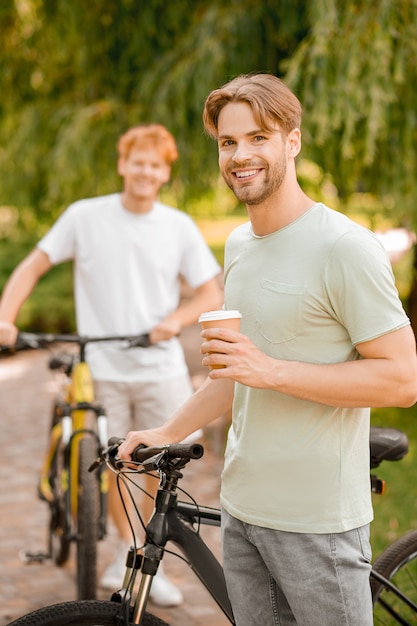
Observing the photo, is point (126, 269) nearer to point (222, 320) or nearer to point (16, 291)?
point (16, 291)

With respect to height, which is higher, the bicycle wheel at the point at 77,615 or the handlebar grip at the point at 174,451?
the handlebar grip at the point at 174,451

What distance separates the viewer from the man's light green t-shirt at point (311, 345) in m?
2.10

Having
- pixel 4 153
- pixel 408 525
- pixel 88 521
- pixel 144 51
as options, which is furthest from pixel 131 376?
pixel 4 153

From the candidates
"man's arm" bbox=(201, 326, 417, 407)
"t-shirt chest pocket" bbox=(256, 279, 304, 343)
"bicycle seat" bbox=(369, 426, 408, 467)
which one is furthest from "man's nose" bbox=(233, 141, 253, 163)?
"bicycle seat" bbox=(369, 426, 408, 467)

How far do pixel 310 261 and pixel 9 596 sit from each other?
119 inches

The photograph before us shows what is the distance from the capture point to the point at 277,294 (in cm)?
221

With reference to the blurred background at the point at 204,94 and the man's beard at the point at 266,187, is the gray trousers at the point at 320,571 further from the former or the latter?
the blurred background at the point at 204,94

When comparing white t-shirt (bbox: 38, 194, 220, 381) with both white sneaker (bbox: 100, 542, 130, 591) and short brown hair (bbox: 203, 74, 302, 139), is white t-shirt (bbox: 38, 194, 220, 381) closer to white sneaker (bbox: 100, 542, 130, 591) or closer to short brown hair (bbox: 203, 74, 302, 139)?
white sneaker (bbox: 100, 542, 130, 591)

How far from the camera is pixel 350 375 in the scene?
82.3 inches

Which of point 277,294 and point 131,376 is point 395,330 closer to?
point 277,294

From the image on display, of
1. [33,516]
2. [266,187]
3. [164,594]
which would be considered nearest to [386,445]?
[266,187]

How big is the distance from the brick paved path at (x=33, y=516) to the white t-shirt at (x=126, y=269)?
1081 millimetres

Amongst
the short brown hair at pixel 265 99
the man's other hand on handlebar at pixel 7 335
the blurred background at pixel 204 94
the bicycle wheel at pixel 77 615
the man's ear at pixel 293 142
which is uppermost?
the blurred background at pixel 204 94

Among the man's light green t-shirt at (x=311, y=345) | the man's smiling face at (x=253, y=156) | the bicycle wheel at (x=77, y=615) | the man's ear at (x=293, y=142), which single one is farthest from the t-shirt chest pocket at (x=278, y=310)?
the bicycle wheel at (x=77, y=615)
